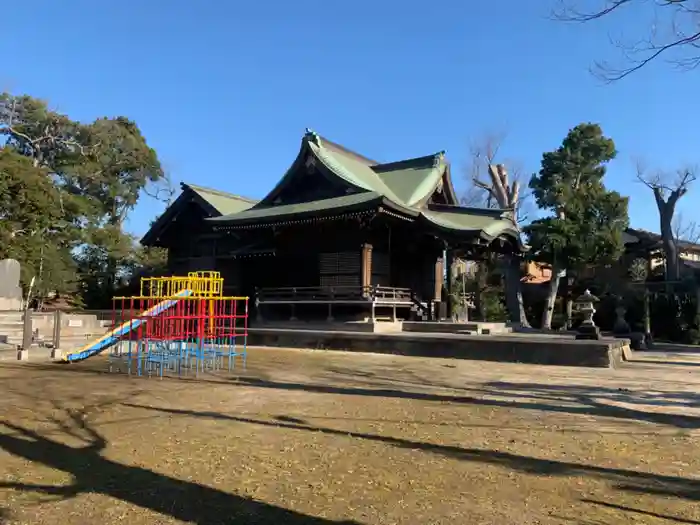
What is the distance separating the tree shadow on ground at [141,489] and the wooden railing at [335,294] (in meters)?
14.1

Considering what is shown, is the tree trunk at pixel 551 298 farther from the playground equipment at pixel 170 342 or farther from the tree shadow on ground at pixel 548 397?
the tree shadow on ground at pixel 548 397

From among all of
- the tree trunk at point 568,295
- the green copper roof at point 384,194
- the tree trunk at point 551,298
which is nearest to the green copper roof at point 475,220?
the green copper roof at point 384,194

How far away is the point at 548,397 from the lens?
8438mm

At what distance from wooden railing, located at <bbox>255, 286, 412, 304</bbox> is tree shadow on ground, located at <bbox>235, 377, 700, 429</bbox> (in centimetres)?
922

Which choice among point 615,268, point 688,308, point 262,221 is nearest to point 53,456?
point 262,221

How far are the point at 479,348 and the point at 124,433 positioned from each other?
1056 centimetres

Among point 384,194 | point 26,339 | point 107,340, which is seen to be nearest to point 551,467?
point 107,340

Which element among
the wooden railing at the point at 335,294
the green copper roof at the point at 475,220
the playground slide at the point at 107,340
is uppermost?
the green copper roof at the point at 475,220

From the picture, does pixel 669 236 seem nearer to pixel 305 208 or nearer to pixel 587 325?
pixel 587 325

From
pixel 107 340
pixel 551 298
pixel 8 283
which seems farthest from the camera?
pixel 551 298

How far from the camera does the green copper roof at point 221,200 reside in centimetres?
2623

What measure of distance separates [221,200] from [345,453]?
936 inches

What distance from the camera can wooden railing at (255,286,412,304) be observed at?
755 inches

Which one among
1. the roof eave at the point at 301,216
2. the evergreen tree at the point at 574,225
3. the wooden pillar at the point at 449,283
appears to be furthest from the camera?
the evergreen tree at the point at 574,225
